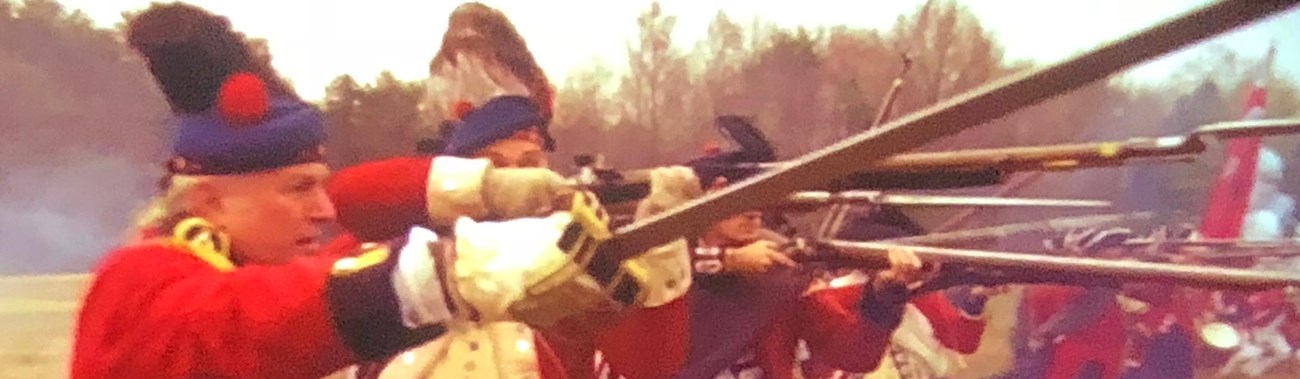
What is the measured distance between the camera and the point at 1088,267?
1.48 meters

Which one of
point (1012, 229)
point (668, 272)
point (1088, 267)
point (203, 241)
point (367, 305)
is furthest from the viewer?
point (1012, 229)

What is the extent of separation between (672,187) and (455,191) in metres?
0.24

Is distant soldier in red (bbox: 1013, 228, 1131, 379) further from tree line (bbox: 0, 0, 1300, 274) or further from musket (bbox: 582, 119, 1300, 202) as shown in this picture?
musket (bbox: 582, 119, 1300, 202)

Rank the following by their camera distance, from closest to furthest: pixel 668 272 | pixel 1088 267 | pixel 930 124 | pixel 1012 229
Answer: pixel 930 124, pixel 668 272, pixel 1088 267, pixel 1012 229

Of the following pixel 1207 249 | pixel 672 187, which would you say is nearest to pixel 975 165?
pixel 672 187

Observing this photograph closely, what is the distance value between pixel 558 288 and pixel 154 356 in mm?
296

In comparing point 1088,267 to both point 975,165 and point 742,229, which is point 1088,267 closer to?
point 975,165

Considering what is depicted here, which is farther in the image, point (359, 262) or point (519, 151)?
point (519, 151)

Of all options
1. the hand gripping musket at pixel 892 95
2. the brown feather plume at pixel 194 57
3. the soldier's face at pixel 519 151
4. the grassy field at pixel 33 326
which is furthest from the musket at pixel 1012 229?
the grassy field at pixel 33 326

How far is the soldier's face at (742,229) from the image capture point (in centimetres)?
137

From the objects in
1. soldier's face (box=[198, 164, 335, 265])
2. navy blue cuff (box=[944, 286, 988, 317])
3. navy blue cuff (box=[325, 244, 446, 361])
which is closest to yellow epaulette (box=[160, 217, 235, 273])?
soldier's face (box=[198, 164, 335, 265])

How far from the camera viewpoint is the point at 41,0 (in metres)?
1.39

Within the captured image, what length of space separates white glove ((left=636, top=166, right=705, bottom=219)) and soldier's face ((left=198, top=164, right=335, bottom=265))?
1.12ft

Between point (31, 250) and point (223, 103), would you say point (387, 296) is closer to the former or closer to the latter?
point (223, 103)
